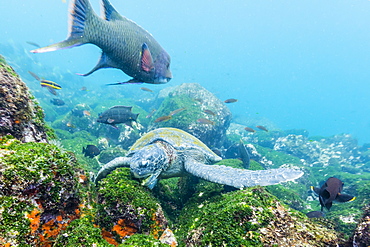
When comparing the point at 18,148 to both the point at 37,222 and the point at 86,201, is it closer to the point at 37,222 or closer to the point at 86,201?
the point at 37,222

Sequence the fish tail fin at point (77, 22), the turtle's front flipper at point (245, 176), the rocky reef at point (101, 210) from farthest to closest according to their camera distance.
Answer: the turtle's front flipper at point (245, 176)
the fish tail fin at point (77, 22)
the rocky reef at point (101, 210)

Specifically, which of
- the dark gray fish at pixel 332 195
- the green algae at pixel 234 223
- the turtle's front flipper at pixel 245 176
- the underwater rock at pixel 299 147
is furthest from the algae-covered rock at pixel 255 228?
the underwater rock at pixel 299 147

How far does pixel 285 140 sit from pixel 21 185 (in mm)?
19033

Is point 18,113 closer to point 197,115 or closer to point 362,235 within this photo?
point 362,235

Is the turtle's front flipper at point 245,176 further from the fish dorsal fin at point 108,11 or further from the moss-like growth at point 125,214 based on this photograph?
the fish dorsal fin at point 108,11

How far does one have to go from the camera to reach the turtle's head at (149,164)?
3.47 m

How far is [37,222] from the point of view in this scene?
170 centimetres

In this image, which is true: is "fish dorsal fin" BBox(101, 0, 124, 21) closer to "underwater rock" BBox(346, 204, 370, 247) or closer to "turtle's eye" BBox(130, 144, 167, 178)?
"turtle's eye" BBox(130, 144, 167, 178)

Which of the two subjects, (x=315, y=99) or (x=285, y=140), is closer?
(x=285, y=140)

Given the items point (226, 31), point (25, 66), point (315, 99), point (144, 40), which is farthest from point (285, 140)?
point (315, 99)

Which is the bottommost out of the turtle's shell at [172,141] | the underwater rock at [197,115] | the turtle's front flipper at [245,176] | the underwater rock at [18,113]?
the underwater rock at [197,115]

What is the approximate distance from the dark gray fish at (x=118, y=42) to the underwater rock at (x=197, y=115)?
604 centimetres

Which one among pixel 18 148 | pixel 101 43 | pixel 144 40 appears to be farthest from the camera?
pixel 144 40

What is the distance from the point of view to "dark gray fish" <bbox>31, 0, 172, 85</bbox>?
203 centimetres
